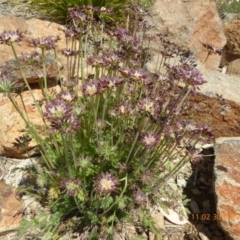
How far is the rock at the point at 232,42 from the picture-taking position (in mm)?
6277

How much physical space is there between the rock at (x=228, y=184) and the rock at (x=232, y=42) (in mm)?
3387

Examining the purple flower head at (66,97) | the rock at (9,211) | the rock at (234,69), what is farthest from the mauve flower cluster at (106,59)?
the rock at (234,69)

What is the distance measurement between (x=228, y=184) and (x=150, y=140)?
1.14m

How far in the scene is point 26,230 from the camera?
271 cm

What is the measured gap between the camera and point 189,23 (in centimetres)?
553

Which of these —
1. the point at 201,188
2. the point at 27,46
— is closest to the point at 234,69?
the point at 201,188

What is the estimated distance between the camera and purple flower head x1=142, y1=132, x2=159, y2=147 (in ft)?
7.17

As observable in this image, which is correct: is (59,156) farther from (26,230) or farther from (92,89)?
(92,89)

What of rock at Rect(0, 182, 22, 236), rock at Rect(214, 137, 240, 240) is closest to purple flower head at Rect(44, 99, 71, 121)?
rock at Rect(0, 182, 22, 236)

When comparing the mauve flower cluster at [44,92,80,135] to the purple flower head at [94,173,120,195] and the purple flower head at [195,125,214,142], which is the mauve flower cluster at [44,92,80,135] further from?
the purple flower head at [195,125,214,142]

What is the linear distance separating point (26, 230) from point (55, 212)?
288 millimetres

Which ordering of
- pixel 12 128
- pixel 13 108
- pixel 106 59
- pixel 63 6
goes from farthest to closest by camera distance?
pixel 63 6 → pixel 13 108 → pixel 12 128 → pixel 106 59

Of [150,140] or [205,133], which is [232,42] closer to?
[205,133]

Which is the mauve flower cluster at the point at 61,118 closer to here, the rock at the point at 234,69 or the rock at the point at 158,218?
the rock at the point at 158,218
